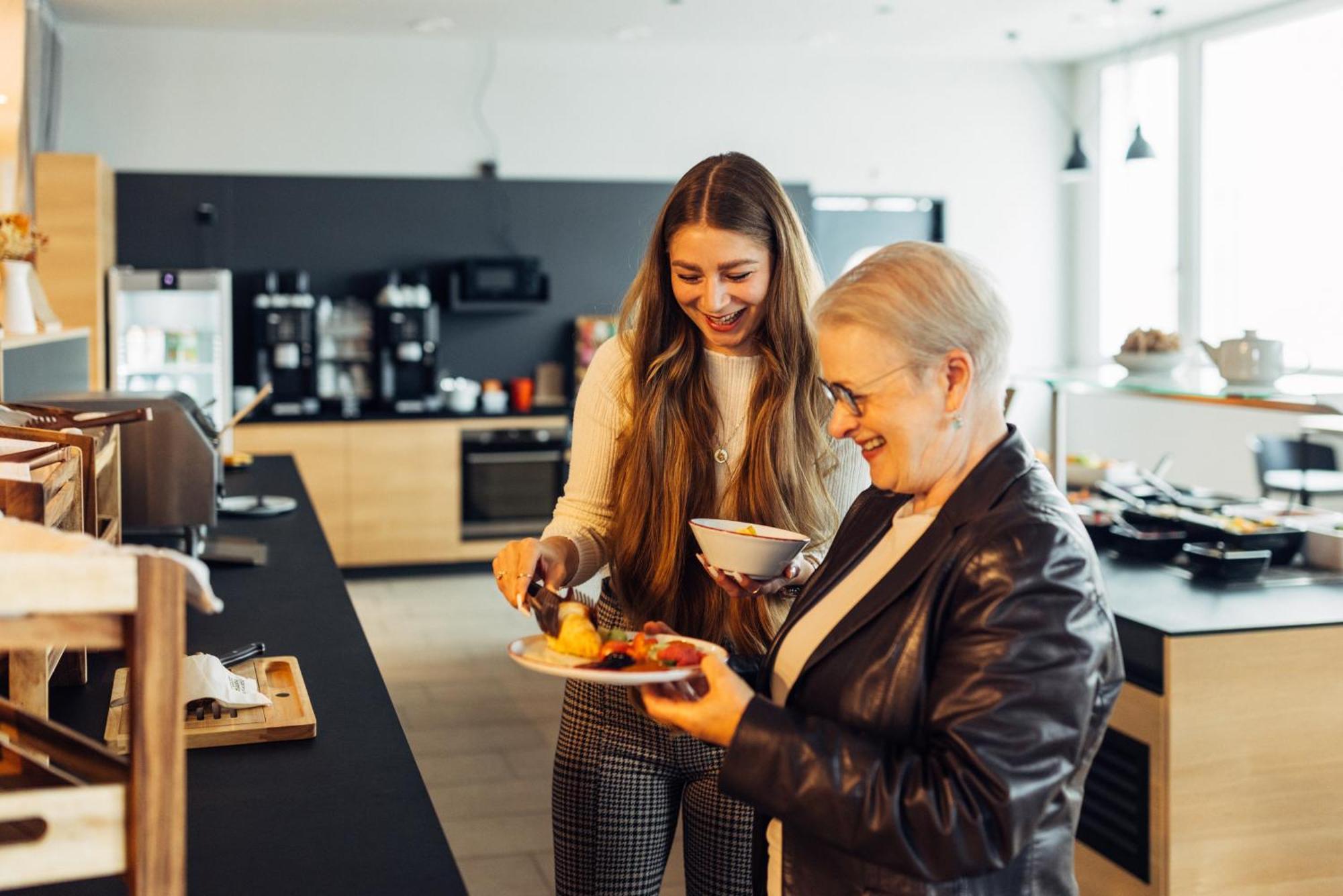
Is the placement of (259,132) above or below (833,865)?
above

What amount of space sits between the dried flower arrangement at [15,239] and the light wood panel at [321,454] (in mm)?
3080

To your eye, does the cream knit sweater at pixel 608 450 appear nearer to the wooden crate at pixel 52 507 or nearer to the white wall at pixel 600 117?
the wooden crate at pixel 52 507

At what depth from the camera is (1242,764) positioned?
2.68m

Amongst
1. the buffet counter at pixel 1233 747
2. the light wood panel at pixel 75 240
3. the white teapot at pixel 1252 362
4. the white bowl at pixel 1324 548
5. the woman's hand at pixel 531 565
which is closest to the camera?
the woman's hand at pixel 531 565

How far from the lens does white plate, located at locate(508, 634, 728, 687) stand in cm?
133

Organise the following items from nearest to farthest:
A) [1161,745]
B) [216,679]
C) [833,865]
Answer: [833,865]
[216,679]
[1161,745]

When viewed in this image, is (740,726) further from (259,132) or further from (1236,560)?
(259,132)

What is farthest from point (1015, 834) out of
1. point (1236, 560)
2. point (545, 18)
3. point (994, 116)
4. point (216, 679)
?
point (994, 116)

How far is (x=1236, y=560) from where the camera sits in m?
2.97

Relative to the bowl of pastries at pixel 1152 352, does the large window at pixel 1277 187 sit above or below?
above

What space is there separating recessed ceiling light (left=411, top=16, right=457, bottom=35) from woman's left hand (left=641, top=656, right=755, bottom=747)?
616 cm

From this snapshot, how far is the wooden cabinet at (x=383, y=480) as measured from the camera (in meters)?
6.94

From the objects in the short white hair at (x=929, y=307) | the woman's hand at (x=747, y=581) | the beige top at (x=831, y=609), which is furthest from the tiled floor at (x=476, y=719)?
the short white hair at (x=929, y=307)

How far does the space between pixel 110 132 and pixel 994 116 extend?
538cm
